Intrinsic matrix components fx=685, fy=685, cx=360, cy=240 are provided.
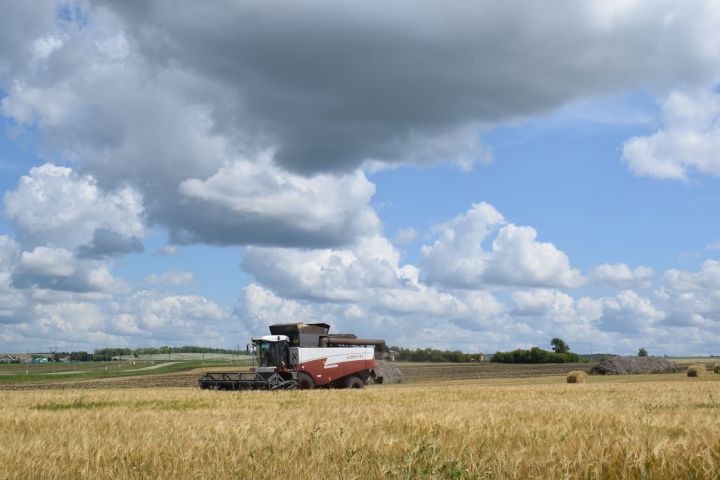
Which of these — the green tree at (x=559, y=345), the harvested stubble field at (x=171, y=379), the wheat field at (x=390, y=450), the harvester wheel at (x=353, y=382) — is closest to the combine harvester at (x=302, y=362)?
the harvester wheel at (x=353, y=382)

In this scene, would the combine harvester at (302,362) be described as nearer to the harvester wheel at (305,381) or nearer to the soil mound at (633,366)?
the harvester wheel at (305,381)

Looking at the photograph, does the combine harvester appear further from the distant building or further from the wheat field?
the distant building

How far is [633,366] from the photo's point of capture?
189 feet

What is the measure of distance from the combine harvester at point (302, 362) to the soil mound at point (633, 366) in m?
27.3

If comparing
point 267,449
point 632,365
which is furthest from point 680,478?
point 632,365

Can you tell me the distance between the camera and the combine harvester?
109 ft

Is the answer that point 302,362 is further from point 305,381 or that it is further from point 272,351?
point 272,351

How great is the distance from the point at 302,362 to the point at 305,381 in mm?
949

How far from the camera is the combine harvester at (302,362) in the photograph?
33.2 metres

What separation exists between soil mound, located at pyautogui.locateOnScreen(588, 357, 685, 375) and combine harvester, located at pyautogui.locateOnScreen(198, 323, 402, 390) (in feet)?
89.5

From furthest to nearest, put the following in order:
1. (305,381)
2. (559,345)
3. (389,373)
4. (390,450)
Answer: (559,345) < (389,373) < (305,381) < (390,450)

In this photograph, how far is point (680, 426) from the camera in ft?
26.0

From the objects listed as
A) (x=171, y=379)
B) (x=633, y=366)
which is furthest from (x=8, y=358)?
(x=633, y=366)

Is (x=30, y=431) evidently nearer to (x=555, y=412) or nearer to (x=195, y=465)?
(x=195, y=465)
